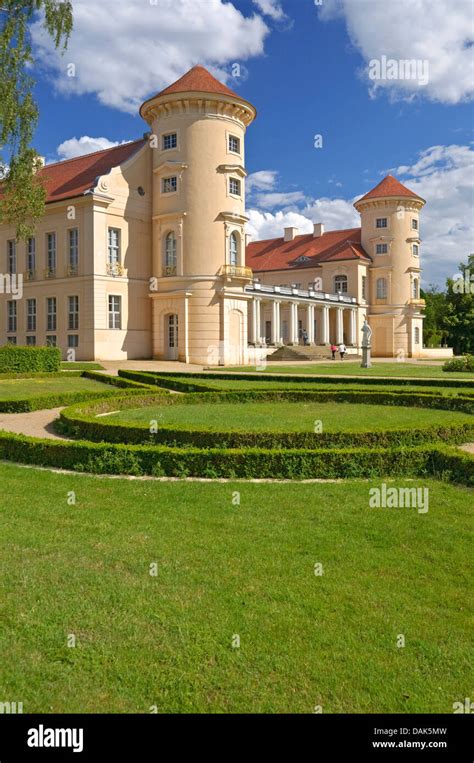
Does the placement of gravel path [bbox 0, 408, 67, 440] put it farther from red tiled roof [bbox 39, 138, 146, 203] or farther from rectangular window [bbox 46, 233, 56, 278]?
rectangular window [bbox 46, 233, 56, 278]

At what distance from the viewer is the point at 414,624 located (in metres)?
4.53

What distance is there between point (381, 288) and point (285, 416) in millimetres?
53117

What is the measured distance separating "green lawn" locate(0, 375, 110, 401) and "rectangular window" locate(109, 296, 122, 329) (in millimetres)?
12229

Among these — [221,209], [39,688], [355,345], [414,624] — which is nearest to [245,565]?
[414,624]

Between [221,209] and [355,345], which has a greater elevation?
[221,209]

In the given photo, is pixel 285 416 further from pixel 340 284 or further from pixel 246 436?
pixel 340 284

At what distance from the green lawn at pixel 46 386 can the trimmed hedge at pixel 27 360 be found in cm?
225

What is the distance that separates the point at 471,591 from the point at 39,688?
3.40 m

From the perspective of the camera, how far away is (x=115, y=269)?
132 feet

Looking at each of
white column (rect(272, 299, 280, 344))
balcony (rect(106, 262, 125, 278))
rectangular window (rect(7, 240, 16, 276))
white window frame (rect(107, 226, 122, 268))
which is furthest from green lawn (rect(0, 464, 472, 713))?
white column (rect(272, 299, 280, 344))

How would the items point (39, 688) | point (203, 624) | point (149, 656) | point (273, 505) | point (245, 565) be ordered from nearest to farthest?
point (39, 688)
point (149, 656)
point (203, 624)
point (245, 565)
point (273, 505)
